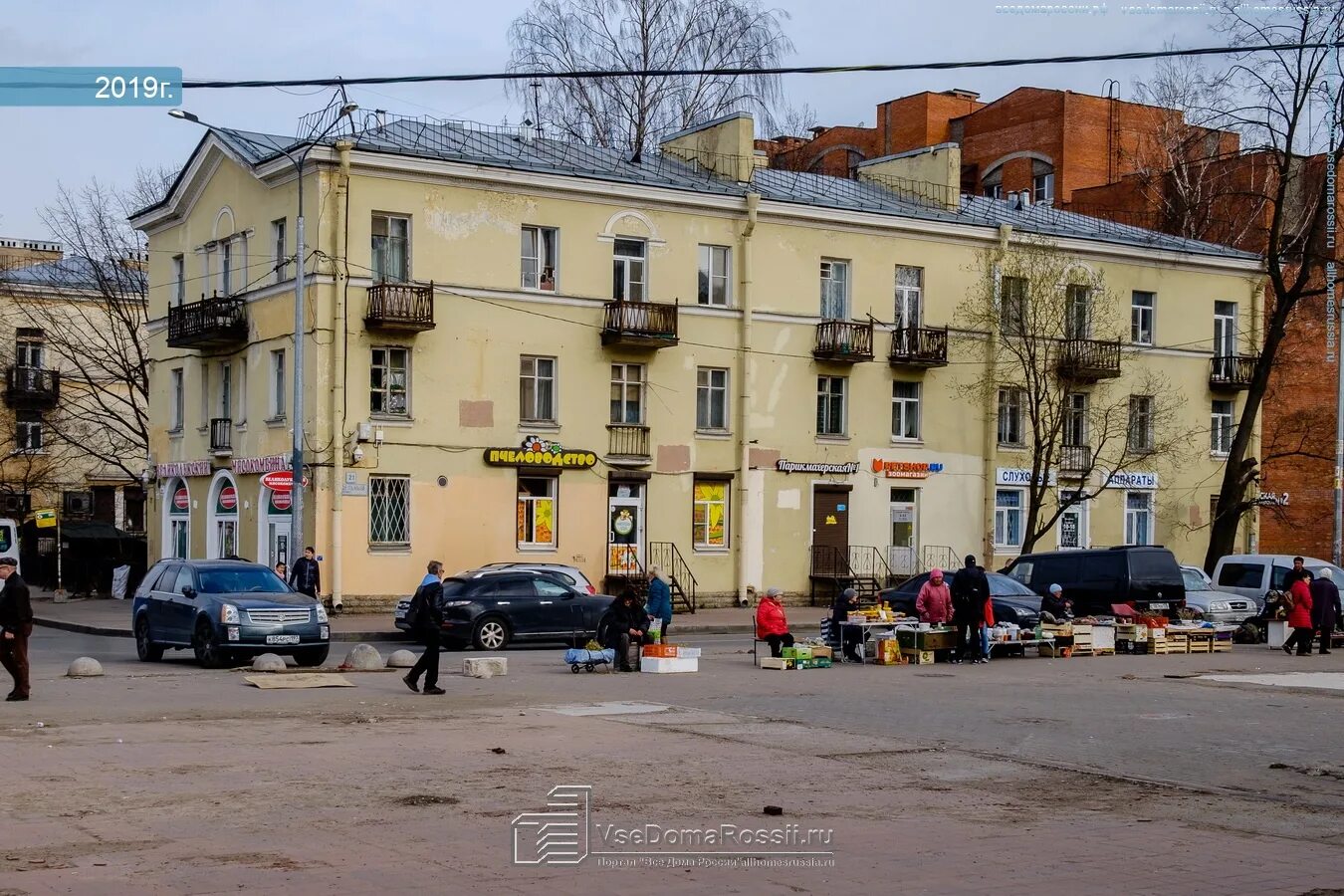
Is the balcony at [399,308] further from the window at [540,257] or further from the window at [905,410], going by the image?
the window at [905,410]

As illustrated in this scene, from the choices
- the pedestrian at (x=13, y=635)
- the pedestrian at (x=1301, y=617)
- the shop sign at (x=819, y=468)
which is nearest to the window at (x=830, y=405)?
the shop sign at (x=819, y=468)

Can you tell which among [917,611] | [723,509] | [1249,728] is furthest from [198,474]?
[1249,728]

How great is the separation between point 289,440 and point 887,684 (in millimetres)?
20361

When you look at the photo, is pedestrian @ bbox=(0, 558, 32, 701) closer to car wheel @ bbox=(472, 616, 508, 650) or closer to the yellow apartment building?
car wheel @ bbox=(472, 616, 508, 650)

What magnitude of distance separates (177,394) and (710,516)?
1540 cm

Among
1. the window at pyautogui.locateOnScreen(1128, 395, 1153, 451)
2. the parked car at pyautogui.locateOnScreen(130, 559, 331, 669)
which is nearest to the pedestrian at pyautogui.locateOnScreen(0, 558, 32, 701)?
the parked car at pyautogui.locateOnScreen(130, 559, 331, 669)

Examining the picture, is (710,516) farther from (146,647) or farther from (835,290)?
(146,647)

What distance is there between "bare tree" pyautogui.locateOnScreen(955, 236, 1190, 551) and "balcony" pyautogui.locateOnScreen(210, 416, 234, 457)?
65.3ft

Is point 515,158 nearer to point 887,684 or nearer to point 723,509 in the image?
point 723,509

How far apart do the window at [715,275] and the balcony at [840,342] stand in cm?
277

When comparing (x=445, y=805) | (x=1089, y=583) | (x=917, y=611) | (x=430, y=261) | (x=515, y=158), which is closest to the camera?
(x=445, y=805)

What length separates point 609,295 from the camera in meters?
41.2

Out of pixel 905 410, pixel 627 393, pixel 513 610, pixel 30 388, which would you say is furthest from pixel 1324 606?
pixel 30 388

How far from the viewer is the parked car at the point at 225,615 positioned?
80.1 ft
